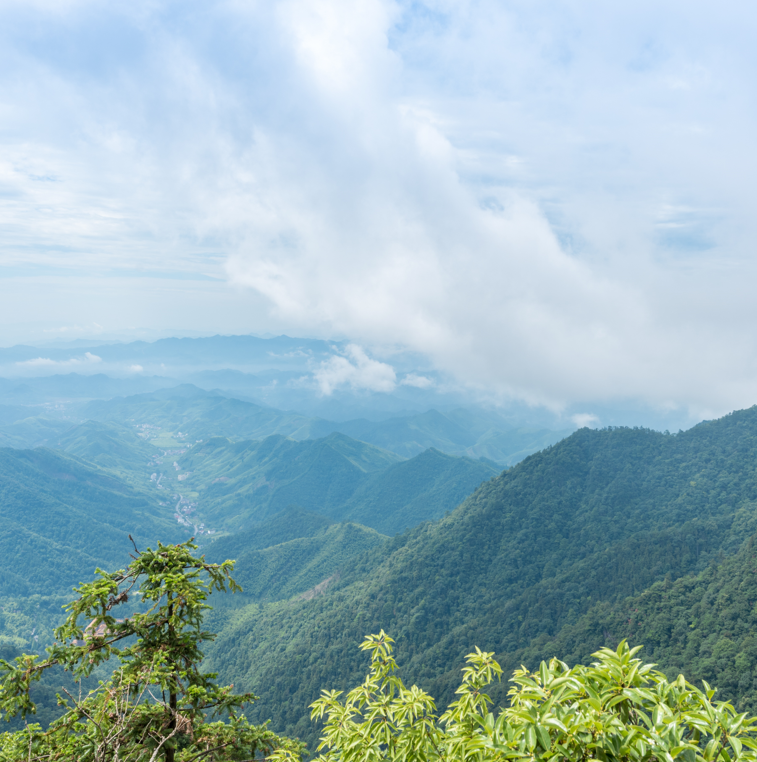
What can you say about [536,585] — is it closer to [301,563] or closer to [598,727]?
[301,563]

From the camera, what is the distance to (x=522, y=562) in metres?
125

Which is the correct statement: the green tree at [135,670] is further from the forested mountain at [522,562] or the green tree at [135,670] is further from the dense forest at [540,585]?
the forested mountain at [522,562]

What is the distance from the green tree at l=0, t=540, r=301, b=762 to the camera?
8922 mm

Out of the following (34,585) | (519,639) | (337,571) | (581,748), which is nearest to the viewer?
(581,748)

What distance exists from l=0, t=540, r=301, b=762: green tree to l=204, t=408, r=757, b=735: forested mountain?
3227 inches

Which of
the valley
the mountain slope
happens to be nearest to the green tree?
the valley

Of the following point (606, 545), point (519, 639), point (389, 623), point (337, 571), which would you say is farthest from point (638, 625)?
point (337, 571)

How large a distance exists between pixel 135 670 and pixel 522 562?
132 meters

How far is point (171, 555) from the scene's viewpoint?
10.4 meters

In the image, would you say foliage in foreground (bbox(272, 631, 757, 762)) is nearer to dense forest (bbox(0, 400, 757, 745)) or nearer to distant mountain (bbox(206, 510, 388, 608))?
dense forest (bbox(0, 400, 757, 745))

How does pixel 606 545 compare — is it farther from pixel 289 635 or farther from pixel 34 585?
pixel 34 585

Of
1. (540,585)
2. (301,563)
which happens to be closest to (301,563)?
(301,563)

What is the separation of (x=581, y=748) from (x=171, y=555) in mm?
8829

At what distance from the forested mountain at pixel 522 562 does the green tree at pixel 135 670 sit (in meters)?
82.0
